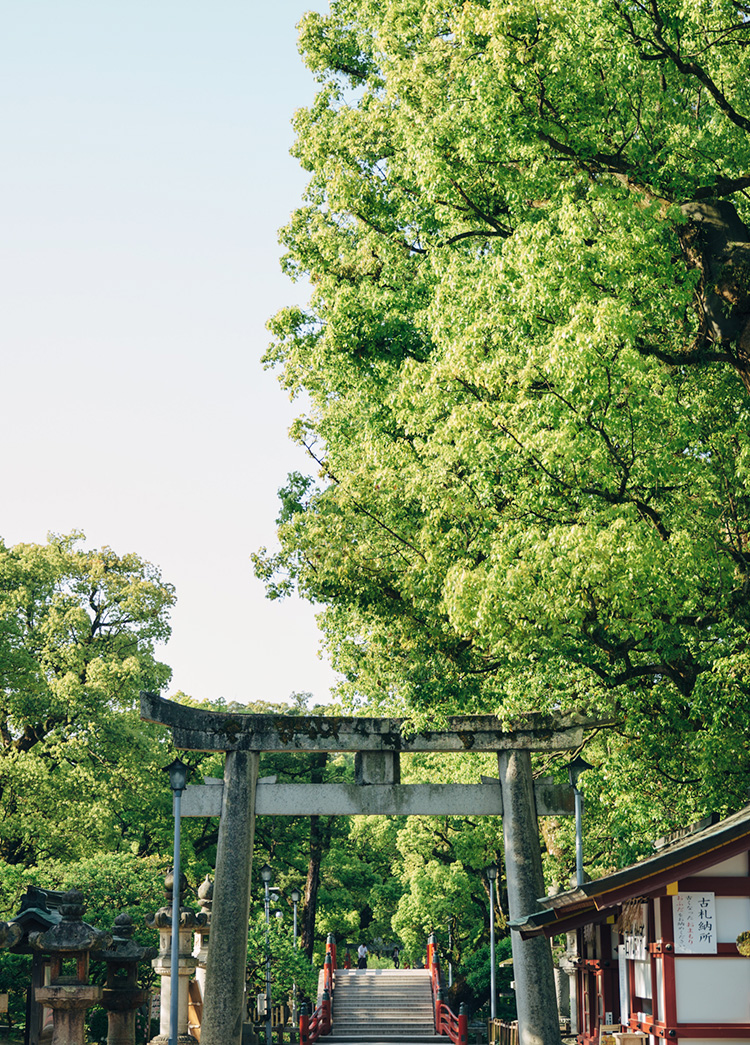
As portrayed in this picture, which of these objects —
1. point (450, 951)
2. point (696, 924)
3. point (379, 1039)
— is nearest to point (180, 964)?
point (379, 1039)

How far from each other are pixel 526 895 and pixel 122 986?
7194 mm

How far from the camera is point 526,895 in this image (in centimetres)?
1867

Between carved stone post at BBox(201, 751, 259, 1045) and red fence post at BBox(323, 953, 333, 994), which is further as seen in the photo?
red fence post at BBox(323, 953, 333, 994)

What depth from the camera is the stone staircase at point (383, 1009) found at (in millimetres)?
26719

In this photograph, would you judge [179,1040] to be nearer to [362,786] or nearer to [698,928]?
[362,786]

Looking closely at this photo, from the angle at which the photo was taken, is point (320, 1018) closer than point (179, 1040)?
No

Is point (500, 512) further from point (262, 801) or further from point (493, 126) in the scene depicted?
point (262, 801)

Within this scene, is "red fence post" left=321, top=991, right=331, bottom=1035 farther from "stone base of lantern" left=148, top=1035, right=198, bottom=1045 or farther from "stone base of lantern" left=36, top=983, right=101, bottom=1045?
"stone base of lantern" left=36, top=983, right=101, bottom=1045

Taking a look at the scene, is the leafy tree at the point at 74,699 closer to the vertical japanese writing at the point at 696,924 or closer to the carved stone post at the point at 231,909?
the carved stone post at the point at 231,909

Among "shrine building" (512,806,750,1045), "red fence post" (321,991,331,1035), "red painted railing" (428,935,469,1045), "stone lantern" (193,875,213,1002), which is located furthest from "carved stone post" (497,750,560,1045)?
"red fence post" (321,991,331,1035)

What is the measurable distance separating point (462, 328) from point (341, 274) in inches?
221

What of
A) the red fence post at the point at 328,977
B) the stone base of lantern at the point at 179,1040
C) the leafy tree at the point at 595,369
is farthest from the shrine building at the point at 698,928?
the red fence post at the point at 328,977

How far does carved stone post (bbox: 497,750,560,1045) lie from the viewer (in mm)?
18031

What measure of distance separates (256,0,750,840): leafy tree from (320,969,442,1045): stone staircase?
15524mm
